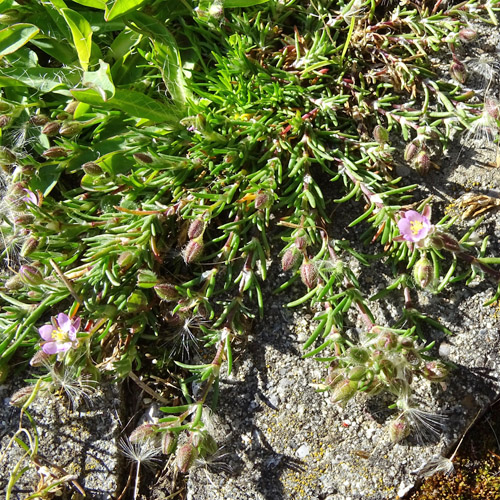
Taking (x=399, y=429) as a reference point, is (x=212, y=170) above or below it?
above

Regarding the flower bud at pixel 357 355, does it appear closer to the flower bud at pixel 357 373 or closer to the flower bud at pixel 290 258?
the flower bud at pixel 357 373

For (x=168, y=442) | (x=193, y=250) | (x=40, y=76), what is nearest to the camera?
(x=168, y=442)

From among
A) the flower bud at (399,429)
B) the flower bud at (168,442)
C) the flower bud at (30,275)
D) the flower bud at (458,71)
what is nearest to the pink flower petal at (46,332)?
the flower bud at (30,275)

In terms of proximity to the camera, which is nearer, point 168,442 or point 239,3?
point 168,442

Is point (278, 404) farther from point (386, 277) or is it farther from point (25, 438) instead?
point (25, 438)

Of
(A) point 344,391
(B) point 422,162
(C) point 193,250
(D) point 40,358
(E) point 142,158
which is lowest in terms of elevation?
(D) point 40,358

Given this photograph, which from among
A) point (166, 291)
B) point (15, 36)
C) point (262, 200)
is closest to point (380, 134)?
point (262, 200)

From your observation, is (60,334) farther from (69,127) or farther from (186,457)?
(69,127)
